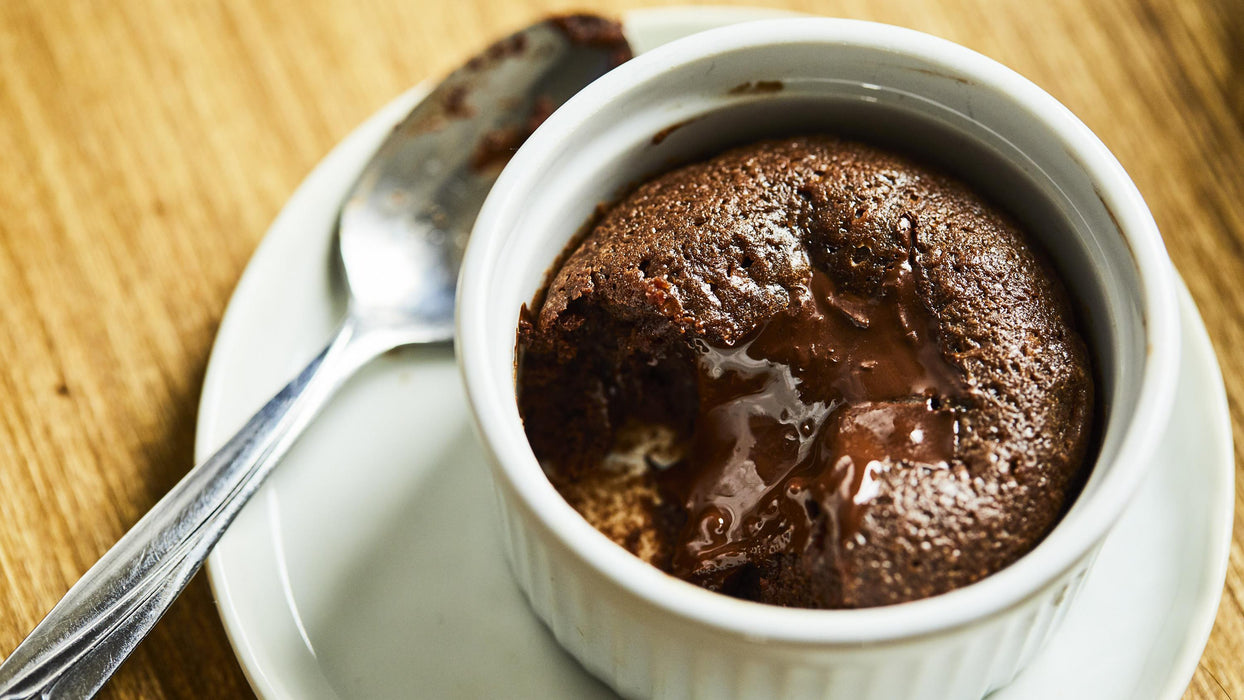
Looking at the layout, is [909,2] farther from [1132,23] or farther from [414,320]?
[414,320]

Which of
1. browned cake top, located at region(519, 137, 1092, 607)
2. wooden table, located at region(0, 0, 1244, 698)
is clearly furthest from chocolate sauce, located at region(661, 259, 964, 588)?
wooden table, located at region(0, 0, 1244, 698)

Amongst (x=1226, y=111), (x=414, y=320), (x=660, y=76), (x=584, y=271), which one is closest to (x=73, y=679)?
(x=414, y=320)

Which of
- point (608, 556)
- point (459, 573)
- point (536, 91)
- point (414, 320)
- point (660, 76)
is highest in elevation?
point (660, 76)

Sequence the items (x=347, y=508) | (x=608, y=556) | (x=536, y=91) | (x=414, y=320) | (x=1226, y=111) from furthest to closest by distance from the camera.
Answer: (x=1226, y=111), (x=536, y=91), (x=414, y=320), (x=347, y=508), (x=608, y=556)

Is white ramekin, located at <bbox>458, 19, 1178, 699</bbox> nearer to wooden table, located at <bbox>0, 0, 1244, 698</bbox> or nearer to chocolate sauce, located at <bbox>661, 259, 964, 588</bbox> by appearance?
chocolate sauce, located at <bbox>661, 259, 964, 588</bbox>

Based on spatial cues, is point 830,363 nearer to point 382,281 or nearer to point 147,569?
point 382,281

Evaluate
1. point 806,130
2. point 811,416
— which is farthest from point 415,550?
point 806,130
